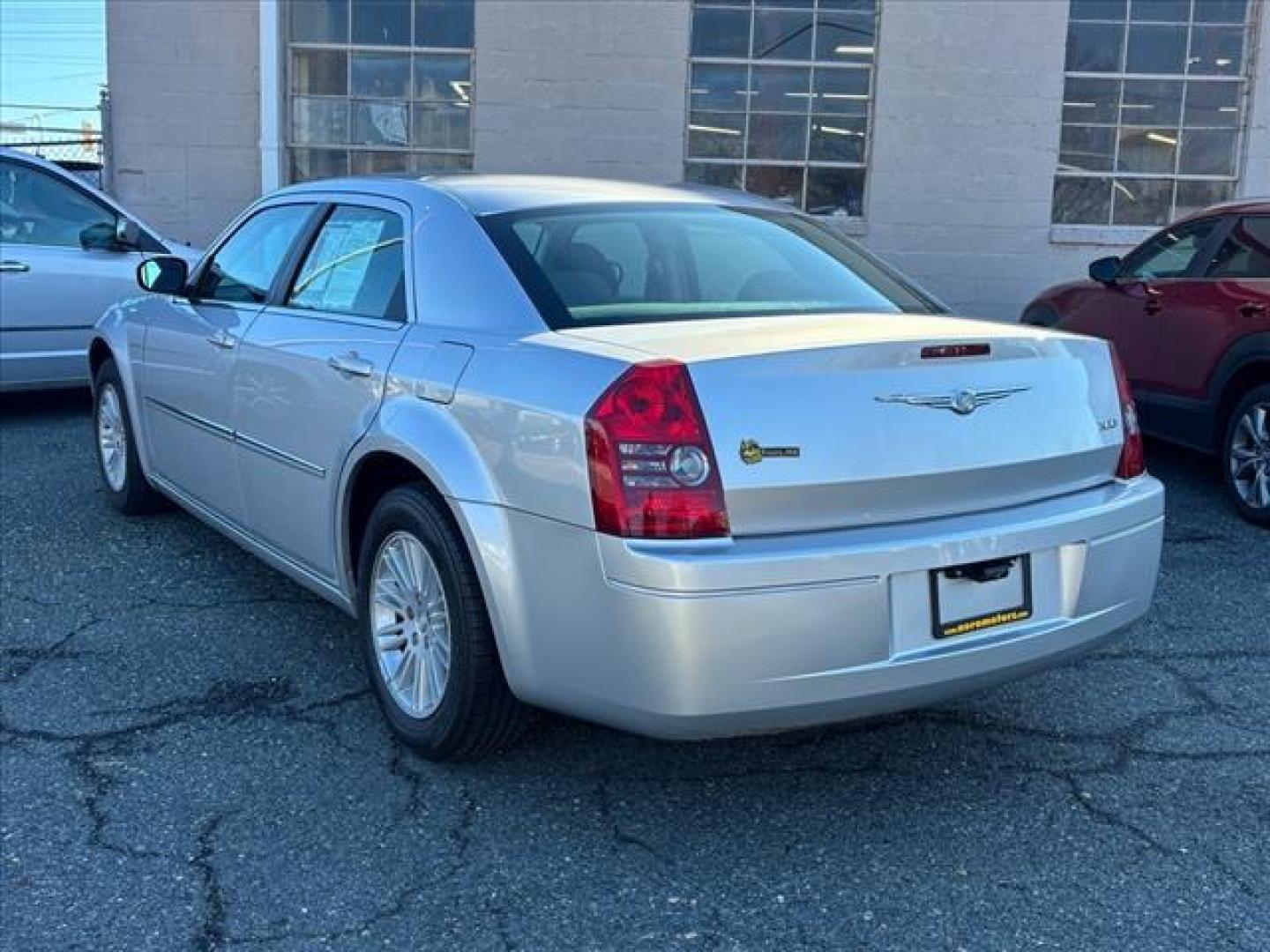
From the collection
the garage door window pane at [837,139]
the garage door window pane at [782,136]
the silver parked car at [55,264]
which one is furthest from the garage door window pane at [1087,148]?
the silver parked car at [55,264]

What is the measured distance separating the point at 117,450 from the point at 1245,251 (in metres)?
5.66

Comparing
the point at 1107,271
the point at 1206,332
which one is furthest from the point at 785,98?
the point at 1206,332

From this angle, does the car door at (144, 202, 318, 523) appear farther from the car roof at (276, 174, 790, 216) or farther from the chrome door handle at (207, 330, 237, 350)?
the car roof at (276, 174, 790, 216)

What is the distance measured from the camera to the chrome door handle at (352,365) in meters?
3.66

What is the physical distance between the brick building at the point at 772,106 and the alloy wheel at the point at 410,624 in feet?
24.5

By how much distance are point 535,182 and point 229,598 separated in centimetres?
201

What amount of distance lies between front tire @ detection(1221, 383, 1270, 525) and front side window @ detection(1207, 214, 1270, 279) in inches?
25.8

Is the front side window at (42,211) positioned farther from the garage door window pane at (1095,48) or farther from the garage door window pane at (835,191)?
the garage door window pane at (1095,48)

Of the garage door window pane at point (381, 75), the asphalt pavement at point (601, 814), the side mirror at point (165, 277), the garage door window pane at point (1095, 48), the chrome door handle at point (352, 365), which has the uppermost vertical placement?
the garage door window pane at point (1095, 48)

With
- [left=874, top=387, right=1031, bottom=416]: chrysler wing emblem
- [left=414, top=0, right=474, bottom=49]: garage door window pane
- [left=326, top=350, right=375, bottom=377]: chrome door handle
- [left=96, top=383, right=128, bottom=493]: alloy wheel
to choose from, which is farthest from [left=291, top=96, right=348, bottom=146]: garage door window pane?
[left=874, top=387, right=1031, bottom=416]: chrysler wing emblem

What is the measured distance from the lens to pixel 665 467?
283 cm

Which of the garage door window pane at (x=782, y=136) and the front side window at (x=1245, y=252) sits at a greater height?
the garage door window pane at (x=782, y=136)

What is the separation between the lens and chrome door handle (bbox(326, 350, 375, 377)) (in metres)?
3.66

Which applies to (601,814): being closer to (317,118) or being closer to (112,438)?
(112,438)
